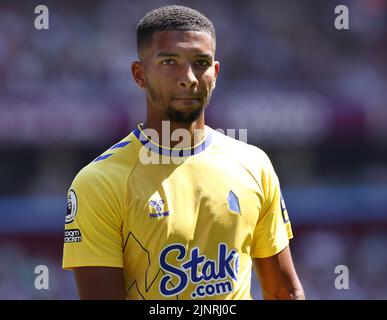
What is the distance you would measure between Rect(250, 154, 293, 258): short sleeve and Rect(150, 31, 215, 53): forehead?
1.93 feet

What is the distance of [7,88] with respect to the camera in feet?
40.0

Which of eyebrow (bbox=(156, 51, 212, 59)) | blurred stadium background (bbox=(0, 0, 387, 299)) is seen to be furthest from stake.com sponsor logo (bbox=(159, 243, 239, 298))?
blurred stadium background (bbox=(0, 0, 387, 299))

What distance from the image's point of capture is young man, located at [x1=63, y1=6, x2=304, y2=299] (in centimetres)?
326

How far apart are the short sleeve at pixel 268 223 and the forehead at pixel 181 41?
1.93 ft

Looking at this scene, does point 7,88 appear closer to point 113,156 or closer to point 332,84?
point 332,84

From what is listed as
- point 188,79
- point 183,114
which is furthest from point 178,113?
point 188,79

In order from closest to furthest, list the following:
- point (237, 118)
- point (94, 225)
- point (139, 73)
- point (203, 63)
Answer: point (94, 225) → point (203, 63) → point (139, 73) → point (237, 118)

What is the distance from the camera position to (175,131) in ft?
11.2

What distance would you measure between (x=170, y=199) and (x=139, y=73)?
570 millimetres

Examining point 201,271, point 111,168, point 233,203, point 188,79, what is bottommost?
point 201,271

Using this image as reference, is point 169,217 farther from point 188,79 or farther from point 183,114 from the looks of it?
point 188,79

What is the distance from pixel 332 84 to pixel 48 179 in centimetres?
458

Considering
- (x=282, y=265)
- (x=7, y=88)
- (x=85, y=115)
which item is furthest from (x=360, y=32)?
(x=282, y=265)
